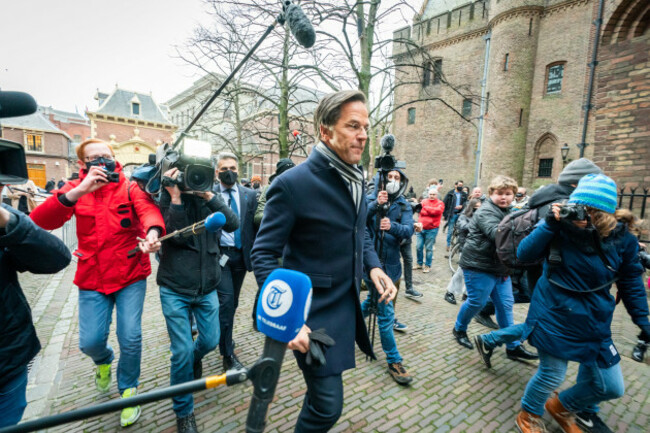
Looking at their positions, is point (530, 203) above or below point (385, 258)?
above

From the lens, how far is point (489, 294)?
12.7ft

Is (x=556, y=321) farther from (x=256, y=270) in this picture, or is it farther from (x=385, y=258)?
(x=256, y=270)

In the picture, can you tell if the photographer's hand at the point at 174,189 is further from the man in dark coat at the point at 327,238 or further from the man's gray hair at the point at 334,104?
the man's gray hair at the point at 334,104

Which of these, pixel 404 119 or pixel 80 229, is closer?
pixel 80 229

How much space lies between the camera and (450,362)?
3781 mm

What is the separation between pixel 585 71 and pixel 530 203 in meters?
20.0

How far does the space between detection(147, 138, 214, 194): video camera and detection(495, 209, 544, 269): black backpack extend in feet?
9.37

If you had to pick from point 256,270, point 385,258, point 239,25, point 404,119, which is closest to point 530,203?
point 385,258

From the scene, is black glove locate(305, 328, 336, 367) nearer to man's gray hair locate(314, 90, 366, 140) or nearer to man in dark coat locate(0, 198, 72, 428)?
man's gray hair locate(314, 90, 366, 140)

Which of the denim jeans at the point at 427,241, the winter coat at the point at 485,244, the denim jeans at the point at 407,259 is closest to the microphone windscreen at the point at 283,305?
the winter coat at the point at 485,244

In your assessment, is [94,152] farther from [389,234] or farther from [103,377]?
[389,234]

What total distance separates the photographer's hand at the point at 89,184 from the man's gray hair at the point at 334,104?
159 centimetres

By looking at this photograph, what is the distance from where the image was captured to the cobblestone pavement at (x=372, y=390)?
2.74 metres

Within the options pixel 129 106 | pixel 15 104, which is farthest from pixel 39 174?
pixel 15 104
